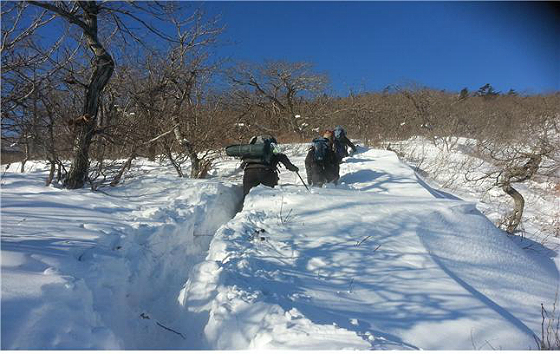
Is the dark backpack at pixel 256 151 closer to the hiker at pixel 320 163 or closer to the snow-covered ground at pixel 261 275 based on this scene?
the snow-covered ground at pixel 261 275

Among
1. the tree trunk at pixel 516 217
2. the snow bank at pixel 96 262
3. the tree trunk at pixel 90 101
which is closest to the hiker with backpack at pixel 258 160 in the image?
the snow bank at pixel 96 262

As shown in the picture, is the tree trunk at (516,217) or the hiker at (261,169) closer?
the hiker at (261,169)

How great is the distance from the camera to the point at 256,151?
543cm

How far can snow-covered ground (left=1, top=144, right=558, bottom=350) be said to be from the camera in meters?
1.94

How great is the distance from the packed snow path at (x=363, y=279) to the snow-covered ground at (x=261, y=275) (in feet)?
0.05

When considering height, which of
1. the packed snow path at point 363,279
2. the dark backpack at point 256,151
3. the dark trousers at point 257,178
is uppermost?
the dark backpack at point 256,151

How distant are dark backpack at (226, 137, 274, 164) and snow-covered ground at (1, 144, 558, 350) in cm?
105

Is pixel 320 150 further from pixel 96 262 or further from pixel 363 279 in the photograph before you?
pixel 96 262

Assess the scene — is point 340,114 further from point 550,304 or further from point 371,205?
point 550,304

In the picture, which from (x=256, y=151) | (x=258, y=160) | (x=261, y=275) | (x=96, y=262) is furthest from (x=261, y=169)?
(x=96, y=262)

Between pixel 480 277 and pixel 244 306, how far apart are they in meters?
2.67

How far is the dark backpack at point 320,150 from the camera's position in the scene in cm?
648

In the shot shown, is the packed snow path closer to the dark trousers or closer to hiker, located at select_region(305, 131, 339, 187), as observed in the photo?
the dark trousers

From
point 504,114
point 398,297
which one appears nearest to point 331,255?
point 398,297
